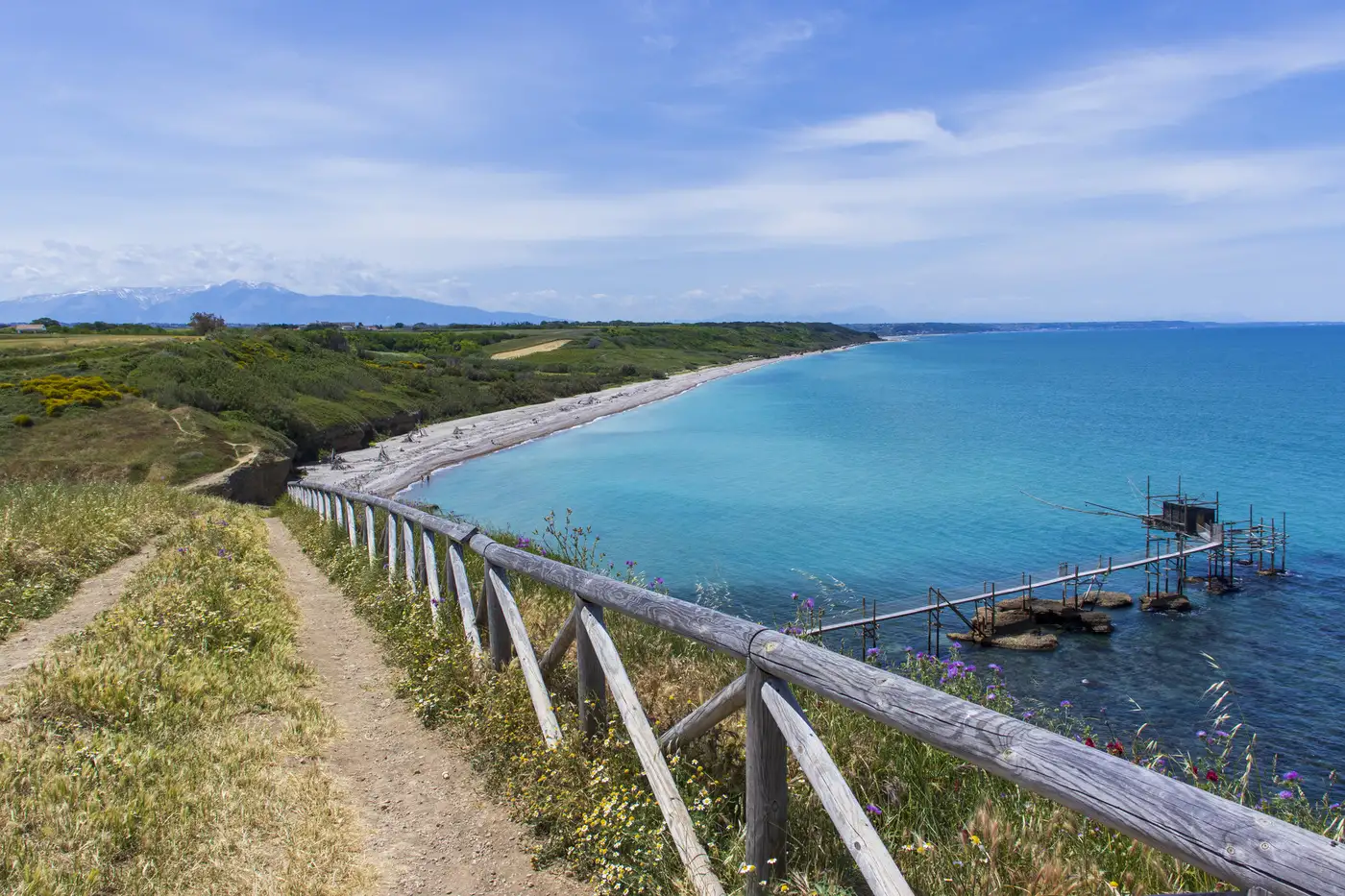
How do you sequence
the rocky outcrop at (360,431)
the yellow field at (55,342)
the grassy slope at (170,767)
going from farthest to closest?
1. the yellow field at (55,342)
2. the rocky outcrop at (360,431)
3. the grassy slope at (170,767)

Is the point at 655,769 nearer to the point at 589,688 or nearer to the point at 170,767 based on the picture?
the point at 589,688

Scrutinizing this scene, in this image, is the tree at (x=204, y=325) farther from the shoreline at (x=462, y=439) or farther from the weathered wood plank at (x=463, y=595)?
the weathered wood plank at (x=463, y=595)

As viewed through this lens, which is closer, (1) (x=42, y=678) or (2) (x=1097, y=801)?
(2) (x=1097, y=801)

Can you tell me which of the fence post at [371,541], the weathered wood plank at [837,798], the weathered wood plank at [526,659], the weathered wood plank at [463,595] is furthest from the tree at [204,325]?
the weathered wood plank at [837,798]

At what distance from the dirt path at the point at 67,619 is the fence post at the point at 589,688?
181 inches

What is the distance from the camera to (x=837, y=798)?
2.96 metres

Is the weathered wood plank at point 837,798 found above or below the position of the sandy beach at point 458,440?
above

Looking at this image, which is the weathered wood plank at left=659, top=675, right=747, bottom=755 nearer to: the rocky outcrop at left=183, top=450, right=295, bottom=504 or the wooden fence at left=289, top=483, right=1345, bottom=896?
the wooden fence at left=289, top=483, right=1345, bottom=896

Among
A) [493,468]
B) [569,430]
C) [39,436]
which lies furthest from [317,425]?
[569,430]

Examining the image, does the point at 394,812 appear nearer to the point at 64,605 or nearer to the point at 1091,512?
the point at 64,605

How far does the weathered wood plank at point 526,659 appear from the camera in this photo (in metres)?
5.16

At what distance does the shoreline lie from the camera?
4476cm

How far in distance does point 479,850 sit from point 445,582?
3.89 metres

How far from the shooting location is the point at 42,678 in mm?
5984
